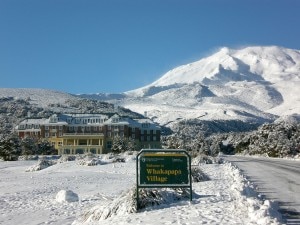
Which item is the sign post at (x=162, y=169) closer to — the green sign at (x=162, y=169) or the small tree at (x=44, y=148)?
the green sign at (x=162, y=169)

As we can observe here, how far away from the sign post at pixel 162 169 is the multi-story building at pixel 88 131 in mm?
86706

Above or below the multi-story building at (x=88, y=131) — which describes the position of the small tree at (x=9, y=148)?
below

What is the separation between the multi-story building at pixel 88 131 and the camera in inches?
3915

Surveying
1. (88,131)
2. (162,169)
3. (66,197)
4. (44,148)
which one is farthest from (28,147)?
(162,169)

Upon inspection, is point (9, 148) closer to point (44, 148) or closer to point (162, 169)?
point (44, 148)

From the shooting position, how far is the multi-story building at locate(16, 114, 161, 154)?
99438 millimetres

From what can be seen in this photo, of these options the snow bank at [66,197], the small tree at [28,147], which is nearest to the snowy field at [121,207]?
the snow bank at [66,197]

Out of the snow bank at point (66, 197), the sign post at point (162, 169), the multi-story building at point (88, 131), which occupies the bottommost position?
the snow bank at point (66, 197)

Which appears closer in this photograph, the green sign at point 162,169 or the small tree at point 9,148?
the green sign at point 162,169

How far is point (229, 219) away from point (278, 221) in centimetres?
121

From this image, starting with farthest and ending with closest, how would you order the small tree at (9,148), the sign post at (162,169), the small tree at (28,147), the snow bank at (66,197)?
the small tree at (28,147)
the small tree at (9,148)
the snow bank at (66,197)
the sign post at (162,169)

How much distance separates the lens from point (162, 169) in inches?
504

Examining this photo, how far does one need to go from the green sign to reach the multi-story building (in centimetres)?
8672

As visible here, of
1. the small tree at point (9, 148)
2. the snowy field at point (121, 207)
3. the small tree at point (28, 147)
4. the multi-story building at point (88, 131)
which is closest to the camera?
the snowy field at point (121, 207)
